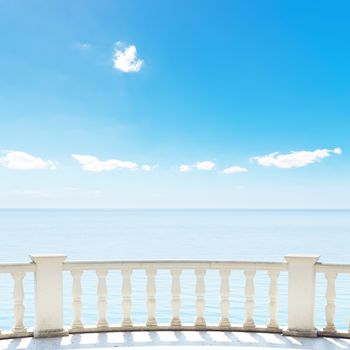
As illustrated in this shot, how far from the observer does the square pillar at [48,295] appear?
6.01 m

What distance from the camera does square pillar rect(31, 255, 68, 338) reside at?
6008 mm

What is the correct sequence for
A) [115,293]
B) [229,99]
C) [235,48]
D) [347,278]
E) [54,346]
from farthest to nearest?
1. [229,99]
2. [347,278]
3. [115,293]
4. [235,48]
5. [54,346]

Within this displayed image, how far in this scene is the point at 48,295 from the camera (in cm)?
603

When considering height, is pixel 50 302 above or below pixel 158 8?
below

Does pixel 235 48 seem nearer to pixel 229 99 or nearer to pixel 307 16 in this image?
pixel 307 16

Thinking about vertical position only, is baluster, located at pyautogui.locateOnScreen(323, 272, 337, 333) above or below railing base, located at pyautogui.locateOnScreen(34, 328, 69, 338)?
above

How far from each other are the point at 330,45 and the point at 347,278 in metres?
13.9

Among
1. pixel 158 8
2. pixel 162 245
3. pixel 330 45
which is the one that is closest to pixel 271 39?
pixel 330 45

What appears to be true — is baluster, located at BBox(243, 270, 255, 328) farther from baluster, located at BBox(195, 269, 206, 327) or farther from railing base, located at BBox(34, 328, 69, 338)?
railing base, located at BBox(34, 328, 69, 338)

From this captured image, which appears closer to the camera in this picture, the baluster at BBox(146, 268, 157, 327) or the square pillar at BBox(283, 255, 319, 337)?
the square pillar at BBox(283, 255, 319, 337)

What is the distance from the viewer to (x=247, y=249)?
4262 centimetres

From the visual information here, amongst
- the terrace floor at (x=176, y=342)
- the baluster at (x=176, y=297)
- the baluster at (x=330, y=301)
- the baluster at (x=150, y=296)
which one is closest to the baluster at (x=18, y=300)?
the terrace floor at (x=176, y=342)

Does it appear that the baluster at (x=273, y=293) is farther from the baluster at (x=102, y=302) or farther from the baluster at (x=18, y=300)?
the baluster at (x=18, y=300)

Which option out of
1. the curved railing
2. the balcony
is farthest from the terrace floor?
the curved railing
